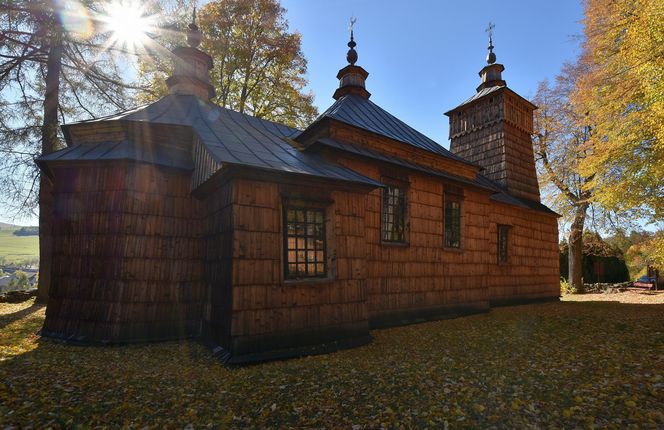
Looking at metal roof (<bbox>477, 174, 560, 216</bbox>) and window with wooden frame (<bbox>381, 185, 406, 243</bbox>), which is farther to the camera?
metal roof (<bbox>477, 174, 560, 216</bbox>)

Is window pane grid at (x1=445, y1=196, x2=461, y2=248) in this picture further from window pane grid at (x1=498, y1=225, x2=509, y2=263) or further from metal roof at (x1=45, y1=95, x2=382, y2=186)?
metal roof at (x1=45, y1=95, x2=382, y2=186)

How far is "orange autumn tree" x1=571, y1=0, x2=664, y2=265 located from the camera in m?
9.52

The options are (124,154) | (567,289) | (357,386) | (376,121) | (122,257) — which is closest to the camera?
(357,386)

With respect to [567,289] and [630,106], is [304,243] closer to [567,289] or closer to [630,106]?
[630,106]

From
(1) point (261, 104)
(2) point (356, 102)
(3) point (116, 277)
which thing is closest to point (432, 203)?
(2) point (356, 102)

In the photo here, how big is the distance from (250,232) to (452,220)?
798cm

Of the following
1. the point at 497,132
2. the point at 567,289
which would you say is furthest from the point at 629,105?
the point at 567,289

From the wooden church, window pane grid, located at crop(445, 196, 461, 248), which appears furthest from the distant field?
window pane grid, located at crop(445, 196, 461, 248)

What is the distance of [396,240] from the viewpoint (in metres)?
9.98

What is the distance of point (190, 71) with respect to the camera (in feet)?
43.7

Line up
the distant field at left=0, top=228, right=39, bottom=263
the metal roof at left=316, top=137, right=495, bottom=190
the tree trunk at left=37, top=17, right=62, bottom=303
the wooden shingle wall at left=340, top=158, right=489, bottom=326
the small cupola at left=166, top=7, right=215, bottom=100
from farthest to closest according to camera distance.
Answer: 1. the distant field at left=0, top=228, right=39, bottom=263
2. the small cupola at left=166, top=7, right=215, bottom=100
3. the tree trunk at left=37, top=17, right=62, bottom=303
4. the wooden shingle wall at left=340, top=158, right=489, bottom=326
5. the metal roof at left=316, top=137, right=495, bottom=190

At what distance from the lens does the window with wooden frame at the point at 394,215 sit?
9.75 metres

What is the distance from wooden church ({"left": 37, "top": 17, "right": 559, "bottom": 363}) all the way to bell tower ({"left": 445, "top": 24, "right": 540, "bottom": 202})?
6.78 metres

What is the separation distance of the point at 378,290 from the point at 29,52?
635 inches
